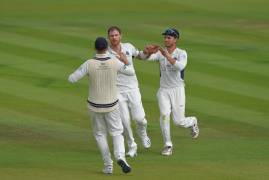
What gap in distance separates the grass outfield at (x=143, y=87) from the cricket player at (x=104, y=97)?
1.26 ft

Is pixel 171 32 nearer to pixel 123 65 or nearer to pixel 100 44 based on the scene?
pixel 123 65

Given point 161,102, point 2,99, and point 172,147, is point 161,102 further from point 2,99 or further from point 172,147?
point 2,99

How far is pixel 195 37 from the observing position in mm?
32406

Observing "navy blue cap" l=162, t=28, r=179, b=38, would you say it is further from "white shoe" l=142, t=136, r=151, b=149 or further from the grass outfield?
the grass outfield

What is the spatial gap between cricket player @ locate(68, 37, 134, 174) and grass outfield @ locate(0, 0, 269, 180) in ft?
1.26

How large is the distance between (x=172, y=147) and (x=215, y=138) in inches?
50.3

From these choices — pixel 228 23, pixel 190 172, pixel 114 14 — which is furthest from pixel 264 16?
pixel 190 172

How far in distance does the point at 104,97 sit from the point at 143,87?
926cm

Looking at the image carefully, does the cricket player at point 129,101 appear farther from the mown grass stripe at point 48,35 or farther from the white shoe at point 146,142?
the mown grass stripe at point 48,35

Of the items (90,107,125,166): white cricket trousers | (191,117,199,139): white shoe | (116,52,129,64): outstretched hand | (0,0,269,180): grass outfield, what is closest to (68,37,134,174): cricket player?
(90,107,125,166): white cricket trousers

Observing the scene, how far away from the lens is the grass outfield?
16906 millimetres

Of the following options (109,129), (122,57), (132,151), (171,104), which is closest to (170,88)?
(171,104)

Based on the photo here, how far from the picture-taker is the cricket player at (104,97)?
1575 cm

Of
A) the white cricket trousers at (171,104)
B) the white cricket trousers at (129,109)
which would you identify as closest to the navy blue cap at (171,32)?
the white cricket trousers at (171,104)
